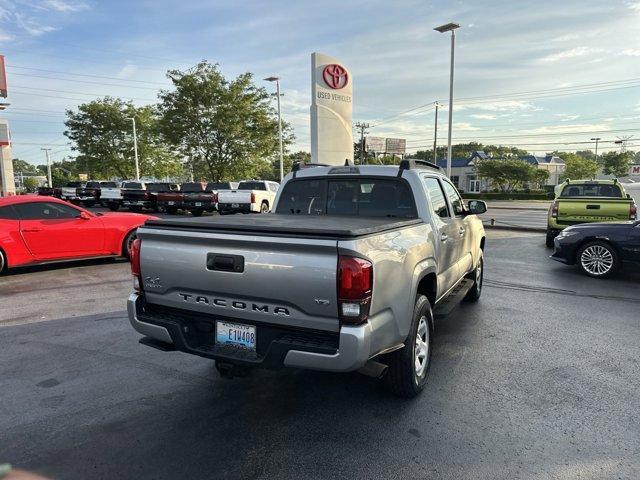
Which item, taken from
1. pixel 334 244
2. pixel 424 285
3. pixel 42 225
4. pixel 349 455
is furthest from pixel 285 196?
pixel 42 225

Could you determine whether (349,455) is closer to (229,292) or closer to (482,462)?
(482,462)

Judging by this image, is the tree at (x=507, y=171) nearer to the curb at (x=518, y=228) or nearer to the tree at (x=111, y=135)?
the tree at (x=111, y=135)

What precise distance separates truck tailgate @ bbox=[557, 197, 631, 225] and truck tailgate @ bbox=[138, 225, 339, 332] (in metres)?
10.5

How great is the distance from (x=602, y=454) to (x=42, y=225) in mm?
9039

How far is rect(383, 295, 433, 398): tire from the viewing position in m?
3.35

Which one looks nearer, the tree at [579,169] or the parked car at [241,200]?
the parked car at [241,200]

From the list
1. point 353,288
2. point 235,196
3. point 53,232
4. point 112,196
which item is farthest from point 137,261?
point 112,196

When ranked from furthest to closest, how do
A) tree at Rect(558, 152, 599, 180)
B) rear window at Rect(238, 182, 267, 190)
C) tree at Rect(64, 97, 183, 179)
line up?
tree at Rect(558, 152, 599, 180)
tree at Rect(64, 97, 183, 179)
rear window at Rect(238, 182, 267, 190)

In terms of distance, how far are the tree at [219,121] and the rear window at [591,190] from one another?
2279cm

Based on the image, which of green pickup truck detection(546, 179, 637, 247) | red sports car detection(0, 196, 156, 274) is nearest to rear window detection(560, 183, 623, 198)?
green pickup truck detection(546, 179, 637, 247)

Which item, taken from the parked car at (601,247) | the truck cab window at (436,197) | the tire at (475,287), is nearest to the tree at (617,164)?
the parked car at (601,247)

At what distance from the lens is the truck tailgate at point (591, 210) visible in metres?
10.7

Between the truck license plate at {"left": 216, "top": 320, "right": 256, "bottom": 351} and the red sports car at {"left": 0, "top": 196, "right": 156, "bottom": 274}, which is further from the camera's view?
the red sports car at {"left": 0, "top": 196, "right": 156, "bottom": 274}

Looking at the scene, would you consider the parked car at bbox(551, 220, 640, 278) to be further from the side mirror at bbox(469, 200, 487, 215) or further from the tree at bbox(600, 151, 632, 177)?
the tree at bbox(600, 151, 632, 177)
